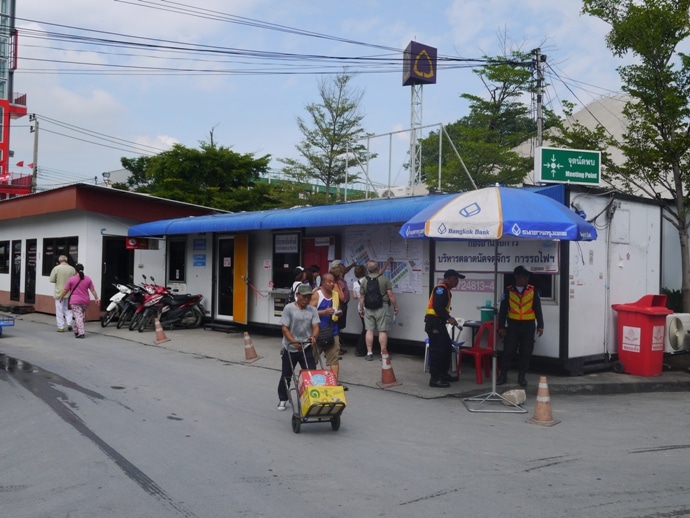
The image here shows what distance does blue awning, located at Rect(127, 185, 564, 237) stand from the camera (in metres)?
11.5

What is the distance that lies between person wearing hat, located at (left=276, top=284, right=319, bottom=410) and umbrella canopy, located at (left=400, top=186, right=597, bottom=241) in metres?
1.94

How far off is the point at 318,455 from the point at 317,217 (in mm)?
7419

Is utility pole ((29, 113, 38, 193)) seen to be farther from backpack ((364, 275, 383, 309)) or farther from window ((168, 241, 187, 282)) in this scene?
backpack ((364, 275, 383, 309))

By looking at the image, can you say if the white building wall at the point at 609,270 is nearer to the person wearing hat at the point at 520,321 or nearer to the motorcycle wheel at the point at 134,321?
the person wearing hat at the point at 520,321

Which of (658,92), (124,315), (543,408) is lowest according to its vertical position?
(543,408)

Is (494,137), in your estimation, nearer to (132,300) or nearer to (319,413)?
(132,300)

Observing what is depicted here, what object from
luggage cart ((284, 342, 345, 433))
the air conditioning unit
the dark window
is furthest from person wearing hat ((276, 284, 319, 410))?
the dark window

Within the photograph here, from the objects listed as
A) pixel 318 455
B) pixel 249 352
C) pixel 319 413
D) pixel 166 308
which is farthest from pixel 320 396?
pixel 166 308

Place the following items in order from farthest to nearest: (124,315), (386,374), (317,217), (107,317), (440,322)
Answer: (107,317), (124,315), (317,217), (386,374), (440,322)

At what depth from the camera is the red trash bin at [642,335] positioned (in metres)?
10.7

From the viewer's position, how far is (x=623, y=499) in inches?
202

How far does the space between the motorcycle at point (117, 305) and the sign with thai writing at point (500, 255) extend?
9.43 meters

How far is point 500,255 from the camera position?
36.2 ft

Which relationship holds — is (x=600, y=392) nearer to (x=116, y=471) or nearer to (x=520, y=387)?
(x=520, y=387)
